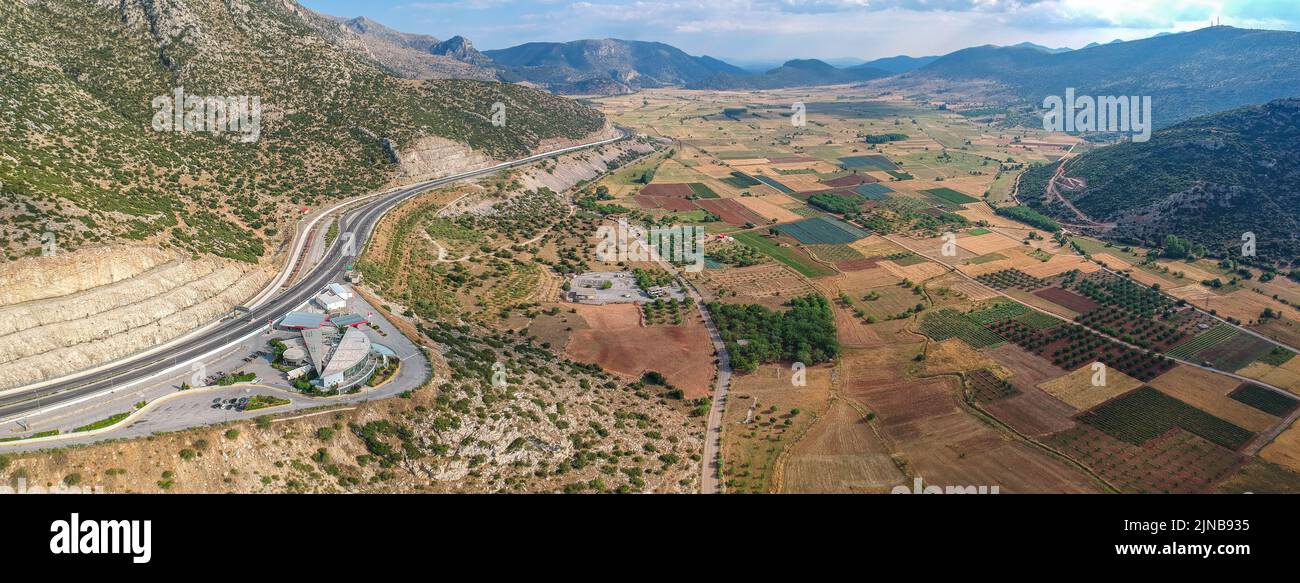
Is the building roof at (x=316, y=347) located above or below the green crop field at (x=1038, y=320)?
above

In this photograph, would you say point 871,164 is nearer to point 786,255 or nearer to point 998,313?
point 786,255

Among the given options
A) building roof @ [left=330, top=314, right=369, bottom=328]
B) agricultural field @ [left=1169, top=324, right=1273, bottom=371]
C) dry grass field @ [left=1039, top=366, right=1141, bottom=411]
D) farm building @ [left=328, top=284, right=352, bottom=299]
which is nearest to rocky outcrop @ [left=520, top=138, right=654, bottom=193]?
farm building @ [left=328, top=284, right=352, bottom=299]

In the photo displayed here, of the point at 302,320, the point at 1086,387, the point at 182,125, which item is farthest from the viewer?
the point at 182,125

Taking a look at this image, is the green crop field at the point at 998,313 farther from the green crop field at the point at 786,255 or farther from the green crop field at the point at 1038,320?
the green crop field at the point at 786,255

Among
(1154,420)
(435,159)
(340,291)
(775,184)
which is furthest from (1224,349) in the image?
(435,159)

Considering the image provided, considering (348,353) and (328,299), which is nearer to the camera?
(348,353)

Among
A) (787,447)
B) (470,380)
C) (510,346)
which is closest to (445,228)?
(510,346)

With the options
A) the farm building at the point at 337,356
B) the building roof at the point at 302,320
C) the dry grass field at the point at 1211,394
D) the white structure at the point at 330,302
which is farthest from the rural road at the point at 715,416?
the dry grass field at the point at 1211,394

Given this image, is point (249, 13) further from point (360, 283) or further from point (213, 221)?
point (360, 283)
